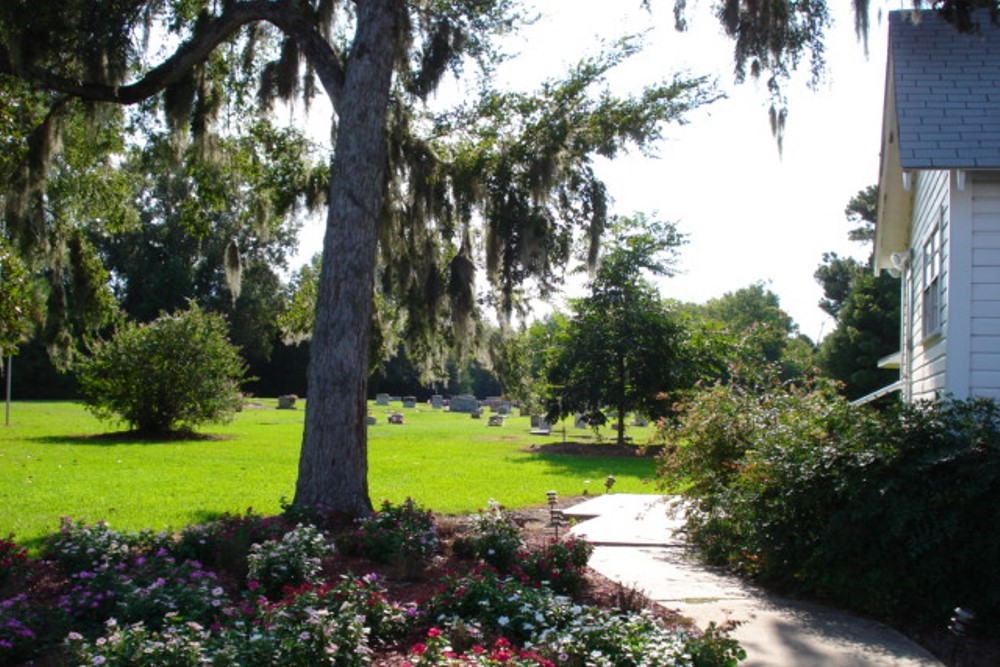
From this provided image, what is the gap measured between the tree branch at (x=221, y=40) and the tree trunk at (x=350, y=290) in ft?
1.66

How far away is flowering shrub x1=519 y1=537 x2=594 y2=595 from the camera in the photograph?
5.77 metres

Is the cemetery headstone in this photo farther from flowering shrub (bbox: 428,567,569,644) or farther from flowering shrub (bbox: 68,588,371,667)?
flowering shrub (bbox: 68,588,371,667)

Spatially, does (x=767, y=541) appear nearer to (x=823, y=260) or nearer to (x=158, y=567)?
(x=158, y=567)

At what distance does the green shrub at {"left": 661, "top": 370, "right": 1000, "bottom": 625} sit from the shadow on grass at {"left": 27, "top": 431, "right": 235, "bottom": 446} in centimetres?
1502

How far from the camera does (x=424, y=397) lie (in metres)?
58.6

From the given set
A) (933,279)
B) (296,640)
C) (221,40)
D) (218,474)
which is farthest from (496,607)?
(218,474)

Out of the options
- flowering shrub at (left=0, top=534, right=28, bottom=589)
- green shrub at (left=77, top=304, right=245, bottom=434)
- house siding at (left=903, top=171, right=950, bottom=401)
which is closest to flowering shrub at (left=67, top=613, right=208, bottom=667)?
flowering shrub at (left=0, top=534, right=28, bottom=589)

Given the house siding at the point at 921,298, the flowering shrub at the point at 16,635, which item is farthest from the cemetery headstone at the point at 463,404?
the flowering shrub at the point at 16,635

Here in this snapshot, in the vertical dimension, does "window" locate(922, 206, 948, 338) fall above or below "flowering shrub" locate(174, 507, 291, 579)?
above

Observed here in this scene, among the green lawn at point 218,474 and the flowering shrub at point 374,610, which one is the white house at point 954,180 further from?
the flowering shrub at point 374,610

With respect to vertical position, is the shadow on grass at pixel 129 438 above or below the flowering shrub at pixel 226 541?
below

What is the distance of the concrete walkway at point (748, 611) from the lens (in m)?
4.71

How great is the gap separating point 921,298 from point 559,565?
586 cm

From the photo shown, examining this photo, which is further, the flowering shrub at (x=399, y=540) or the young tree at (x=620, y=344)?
the young tree at (x=620, y=344)
